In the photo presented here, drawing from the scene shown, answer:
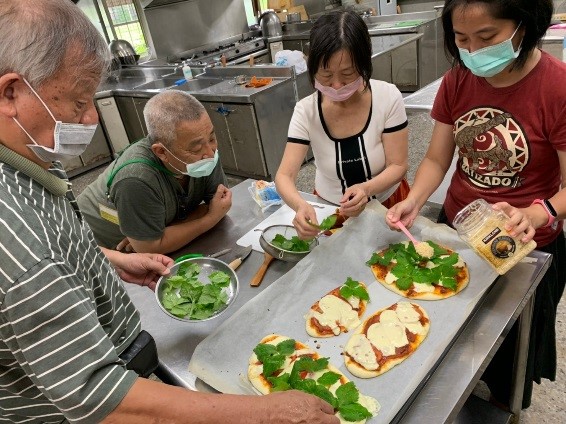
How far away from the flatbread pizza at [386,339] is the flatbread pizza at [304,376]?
0.07 m

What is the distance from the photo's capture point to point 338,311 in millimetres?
1255

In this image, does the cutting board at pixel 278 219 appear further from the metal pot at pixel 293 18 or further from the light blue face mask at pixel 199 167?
the metal pot at pixel 293 18

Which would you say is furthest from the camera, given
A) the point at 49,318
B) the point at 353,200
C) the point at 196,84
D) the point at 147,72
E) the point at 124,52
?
the point at 124,52

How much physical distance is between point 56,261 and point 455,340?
0.96 metres

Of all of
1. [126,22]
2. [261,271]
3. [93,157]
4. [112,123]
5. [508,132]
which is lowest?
[93,157]

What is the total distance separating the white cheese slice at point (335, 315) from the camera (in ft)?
4.02

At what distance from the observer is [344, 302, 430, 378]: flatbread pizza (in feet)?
3.63

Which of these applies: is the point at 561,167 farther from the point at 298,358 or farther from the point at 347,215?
the point at 298,358

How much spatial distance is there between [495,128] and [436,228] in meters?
0.39

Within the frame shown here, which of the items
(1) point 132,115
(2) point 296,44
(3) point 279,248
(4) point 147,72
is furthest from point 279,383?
(2) point 296,44

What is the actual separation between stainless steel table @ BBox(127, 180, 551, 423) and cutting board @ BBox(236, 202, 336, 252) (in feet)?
0.18

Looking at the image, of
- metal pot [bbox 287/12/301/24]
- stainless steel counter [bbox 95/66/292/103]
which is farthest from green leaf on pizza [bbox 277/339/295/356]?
metal pot [bbox 287/12/301/24]

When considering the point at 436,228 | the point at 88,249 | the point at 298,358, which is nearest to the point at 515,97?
the point at 436,228

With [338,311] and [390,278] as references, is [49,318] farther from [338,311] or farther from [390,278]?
[390,278]
